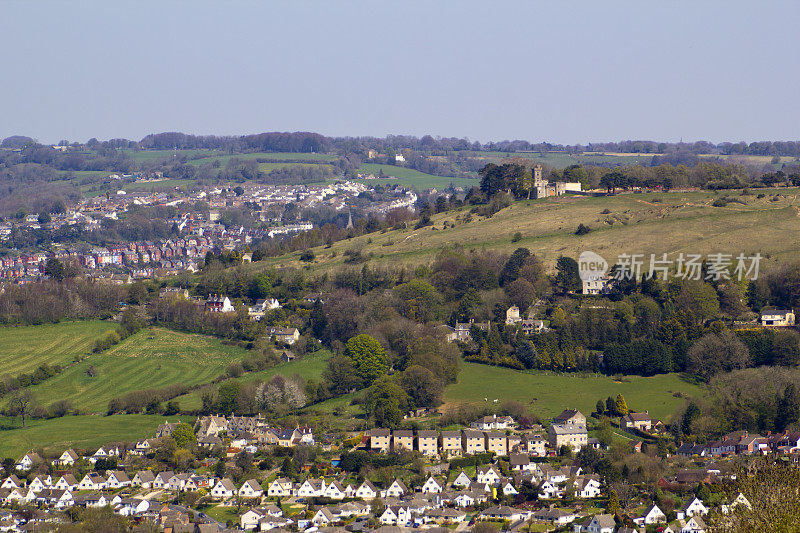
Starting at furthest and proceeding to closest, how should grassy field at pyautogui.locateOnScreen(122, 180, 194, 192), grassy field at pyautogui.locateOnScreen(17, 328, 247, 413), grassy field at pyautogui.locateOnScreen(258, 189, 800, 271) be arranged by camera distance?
grassy field at pyautogui.locateOnScreen(122, 180, 194, 192) < grassy field at pyautogui.locateOnScreen(258, 189, 800, 271) < grassy field at pyautogui.locateOnScreen(17, 328, 247, 413)

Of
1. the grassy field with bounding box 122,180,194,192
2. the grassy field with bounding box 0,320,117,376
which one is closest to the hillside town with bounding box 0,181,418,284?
the grassy field with bounding box 122,180,194,192

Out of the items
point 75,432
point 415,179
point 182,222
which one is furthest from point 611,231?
point 415,179

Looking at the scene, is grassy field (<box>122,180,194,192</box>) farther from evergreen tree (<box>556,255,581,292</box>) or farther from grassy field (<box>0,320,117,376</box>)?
evergreen tree (<box>556,255,581,292</box>)

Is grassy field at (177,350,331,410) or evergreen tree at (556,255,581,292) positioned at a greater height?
evergreen tree at (556,255,581,292)

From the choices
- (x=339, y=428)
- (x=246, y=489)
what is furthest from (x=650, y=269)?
(x=246, y=489)

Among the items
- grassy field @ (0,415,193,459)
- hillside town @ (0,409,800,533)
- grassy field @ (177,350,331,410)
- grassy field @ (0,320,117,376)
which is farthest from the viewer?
grassy field @ (0,320,117,376)

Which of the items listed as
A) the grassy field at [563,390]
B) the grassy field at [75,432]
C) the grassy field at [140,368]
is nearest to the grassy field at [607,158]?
the grassy field at [140,368]

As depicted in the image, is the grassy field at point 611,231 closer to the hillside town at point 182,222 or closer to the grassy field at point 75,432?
the grassy field at point 75,432
